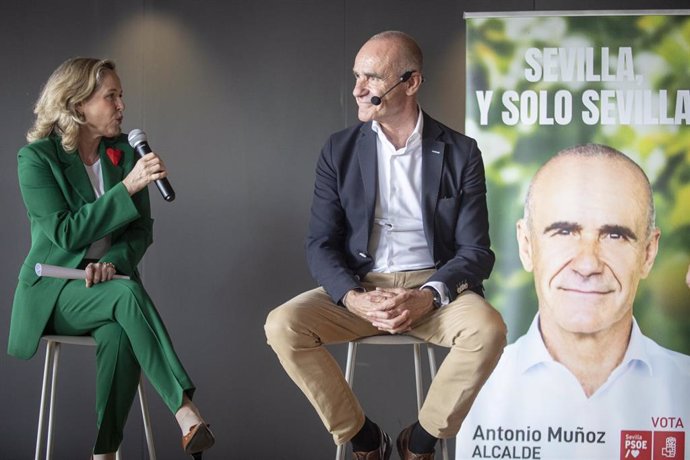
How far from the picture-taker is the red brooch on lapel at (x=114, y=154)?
370 cm

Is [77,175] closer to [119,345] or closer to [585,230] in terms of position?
[119,345]

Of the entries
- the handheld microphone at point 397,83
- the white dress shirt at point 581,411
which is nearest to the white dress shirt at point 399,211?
the handheld microphone at point 397,83

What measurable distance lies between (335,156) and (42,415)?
137cm

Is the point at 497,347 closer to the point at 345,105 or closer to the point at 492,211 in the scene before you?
the point at 492,211

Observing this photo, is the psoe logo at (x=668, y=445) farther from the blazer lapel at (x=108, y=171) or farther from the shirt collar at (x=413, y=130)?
the blazer lapel at (x=108, y=171)

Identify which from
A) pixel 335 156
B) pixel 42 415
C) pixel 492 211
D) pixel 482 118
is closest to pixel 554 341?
pixel 492 211

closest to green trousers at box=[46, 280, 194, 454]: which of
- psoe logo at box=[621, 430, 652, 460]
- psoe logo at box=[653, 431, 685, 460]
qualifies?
psoe logo at box=[621, 430, 652, 460]

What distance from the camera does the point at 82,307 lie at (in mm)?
3395

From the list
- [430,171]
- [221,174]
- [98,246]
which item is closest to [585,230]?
[430,171]

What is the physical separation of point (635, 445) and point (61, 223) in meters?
2.43

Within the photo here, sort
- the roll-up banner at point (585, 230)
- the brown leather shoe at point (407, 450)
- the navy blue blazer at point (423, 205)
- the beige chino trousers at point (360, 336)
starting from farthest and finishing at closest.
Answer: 1. the roll-up banner at point (585, 230)
2. the navy blue blazer at point (423, 205)
3. the brown leather shoe at point (407, 450)
4. the beige chino trousers at point (360, 336)

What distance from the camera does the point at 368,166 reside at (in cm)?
348

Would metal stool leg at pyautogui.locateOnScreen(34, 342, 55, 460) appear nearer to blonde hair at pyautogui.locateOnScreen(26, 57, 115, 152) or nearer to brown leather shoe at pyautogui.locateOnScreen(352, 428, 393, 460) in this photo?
blonde hair at pyautogui.locateOnScreen(26, 57, 115, 152)

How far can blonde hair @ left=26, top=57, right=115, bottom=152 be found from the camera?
12.0 feet
